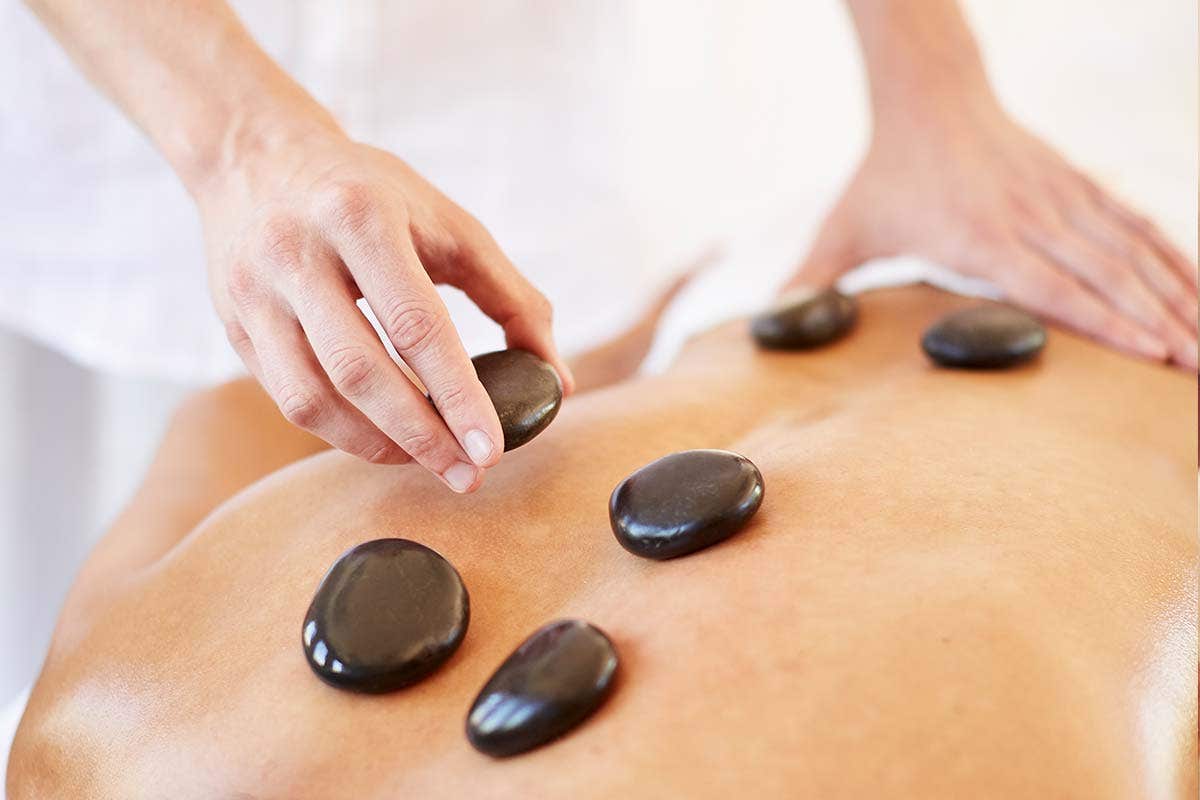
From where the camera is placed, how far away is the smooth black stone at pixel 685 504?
28.9 inches

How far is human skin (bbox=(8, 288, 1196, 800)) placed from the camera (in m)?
0.59

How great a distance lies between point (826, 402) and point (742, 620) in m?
0.45

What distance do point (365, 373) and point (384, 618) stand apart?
17cm

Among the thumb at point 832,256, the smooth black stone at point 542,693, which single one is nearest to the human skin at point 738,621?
the smooth black stone at point 542,693

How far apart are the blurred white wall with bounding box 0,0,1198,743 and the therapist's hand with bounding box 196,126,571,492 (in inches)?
27.2

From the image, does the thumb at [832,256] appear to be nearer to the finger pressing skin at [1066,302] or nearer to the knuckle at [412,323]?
the finger pressing skin at [1066,302]

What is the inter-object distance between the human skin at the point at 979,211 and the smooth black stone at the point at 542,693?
A: 81cm

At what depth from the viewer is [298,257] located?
0.79m

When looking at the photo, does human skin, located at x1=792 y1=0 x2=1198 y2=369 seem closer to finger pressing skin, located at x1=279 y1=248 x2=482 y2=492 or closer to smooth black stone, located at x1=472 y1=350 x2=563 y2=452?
smooth black stone, located at x1=472 y1=350 x2=563 y2=452

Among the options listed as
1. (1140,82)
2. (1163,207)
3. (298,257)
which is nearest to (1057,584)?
(298,257)

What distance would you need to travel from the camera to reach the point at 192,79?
0.94 m

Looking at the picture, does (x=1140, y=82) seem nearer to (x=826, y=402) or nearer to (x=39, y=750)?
(x=826, y=402)

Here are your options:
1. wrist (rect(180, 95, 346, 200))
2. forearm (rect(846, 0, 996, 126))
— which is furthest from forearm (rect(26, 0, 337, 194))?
forearm (rect(846, 0, 996, 126))

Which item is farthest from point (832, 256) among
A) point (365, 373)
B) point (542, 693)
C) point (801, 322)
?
point (542, 693)
